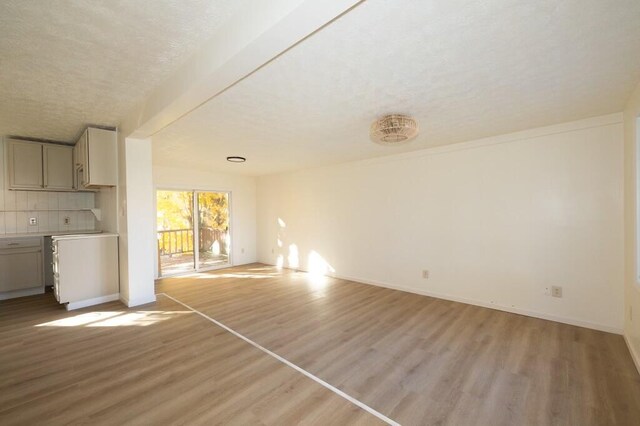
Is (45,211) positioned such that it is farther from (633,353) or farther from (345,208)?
(633,353)

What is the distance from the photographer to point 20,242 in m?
4.06

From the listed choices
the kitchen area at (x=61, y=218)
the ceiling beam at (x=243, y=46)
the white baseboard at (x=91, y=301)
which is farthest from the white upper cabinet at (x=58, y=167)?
the ceiling beam at (x=243, y=46)

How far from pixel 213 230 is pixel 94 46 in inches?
209

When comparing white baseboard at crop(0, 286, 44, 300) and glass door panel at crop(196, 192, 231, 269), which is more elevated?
glass door panel at crop(196, 192, 231, 269)

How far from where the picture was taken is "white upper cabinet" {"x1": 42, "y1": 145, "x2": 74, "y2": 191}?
14.2 ft

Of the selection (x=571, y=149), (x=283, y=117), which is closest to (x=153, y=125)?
(x=283, y=117)

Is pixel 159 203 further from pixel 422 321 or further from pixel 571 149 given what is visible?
pixel 571 149

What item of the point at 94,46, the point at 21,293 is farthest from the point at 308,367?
the point at 21,293

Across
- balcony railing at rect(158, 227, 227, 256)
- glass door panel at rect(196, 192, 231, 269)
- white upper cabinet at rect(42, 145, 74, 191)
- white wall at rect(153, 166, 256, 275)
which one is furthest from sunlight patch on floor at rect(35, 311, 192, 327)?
white wall at rect(153, 166, 256, 275)

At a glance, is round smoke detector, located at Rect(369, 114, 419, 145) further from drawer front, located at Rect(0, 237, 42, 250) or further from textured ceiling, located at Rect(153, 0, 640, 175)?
drawer front, located at Rect(0, 237, 42, 250)

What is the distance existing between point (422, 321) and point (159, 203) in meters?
Answer: 5.42

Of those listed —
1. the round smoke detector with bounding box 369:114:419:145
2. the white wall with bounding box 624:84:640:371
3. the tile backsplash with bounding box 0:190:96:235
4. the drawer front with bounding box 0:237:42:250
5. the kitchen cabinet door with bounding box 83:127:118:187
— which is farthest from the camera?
the tile backsplash with bounding box 0:190:96:235

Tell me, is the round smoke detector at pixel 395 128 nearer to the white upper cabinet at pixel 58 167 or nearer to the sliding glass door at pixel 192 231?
the sliding glass door at pixel 192 231

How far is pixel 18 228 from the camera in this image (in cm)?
441
